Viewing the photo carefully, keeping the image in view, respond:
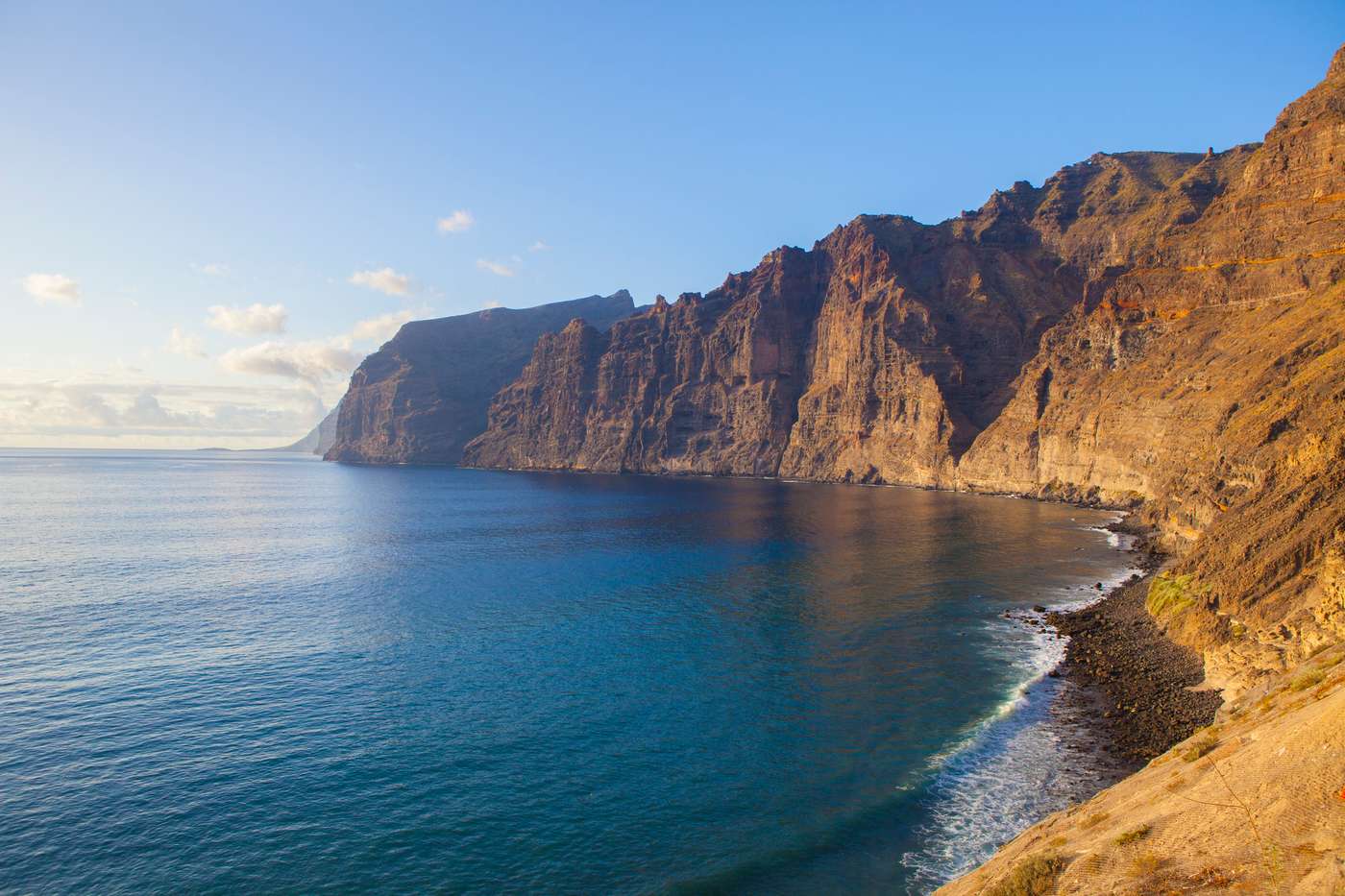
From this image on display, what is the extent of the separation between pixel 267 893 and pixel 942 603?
53414 millimetres

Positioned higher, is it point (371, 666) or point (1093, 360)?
point (1093, 360)

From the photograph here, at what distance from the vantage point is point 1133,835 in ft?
53.6

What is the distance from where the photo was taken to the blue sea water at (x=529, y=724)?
2569cm

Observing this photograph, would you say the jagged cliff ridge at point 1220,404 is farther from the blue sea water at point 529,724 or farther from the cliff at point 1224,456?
the blue sea water at point 529,724

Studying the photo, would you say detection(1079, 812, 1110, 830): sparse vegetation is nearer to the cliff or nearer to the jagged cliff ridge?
the cliff

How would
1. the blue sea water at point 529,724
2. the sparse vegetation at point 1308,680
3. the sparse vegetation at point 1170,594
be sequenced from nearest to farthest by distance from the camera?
the sparse vegetation at point 1308,680 < the blue sea water at point 529,724 < the sparse vegetation at point 1170,594

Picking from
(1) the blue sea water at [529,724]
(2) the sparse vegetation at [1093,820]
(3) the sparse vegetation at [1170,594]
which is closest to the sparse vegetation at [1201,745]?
(2) the sparse vegetation at [1093,820]

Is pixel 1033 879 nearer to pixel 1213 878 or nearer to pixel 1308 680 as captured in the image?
pixel 1213 878

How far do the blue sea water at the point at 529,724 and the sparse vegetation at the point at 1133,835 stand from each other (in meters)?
9.59

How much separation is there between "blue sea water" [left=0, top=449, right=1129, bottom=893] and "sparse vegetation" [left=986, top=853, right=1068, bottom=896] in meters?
8.33

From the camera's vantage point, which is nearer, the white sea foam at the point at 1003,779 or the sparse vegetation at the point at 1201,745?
the sparse vegetation at the point at 1201,745

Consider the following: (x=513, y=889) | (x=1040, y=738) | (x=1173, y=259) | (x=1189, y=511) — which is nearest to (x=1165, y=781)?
(x=1040, y=738)

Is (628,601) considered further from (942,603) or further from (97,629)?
(97,629)

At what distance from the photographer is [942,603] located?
62.0 meters
